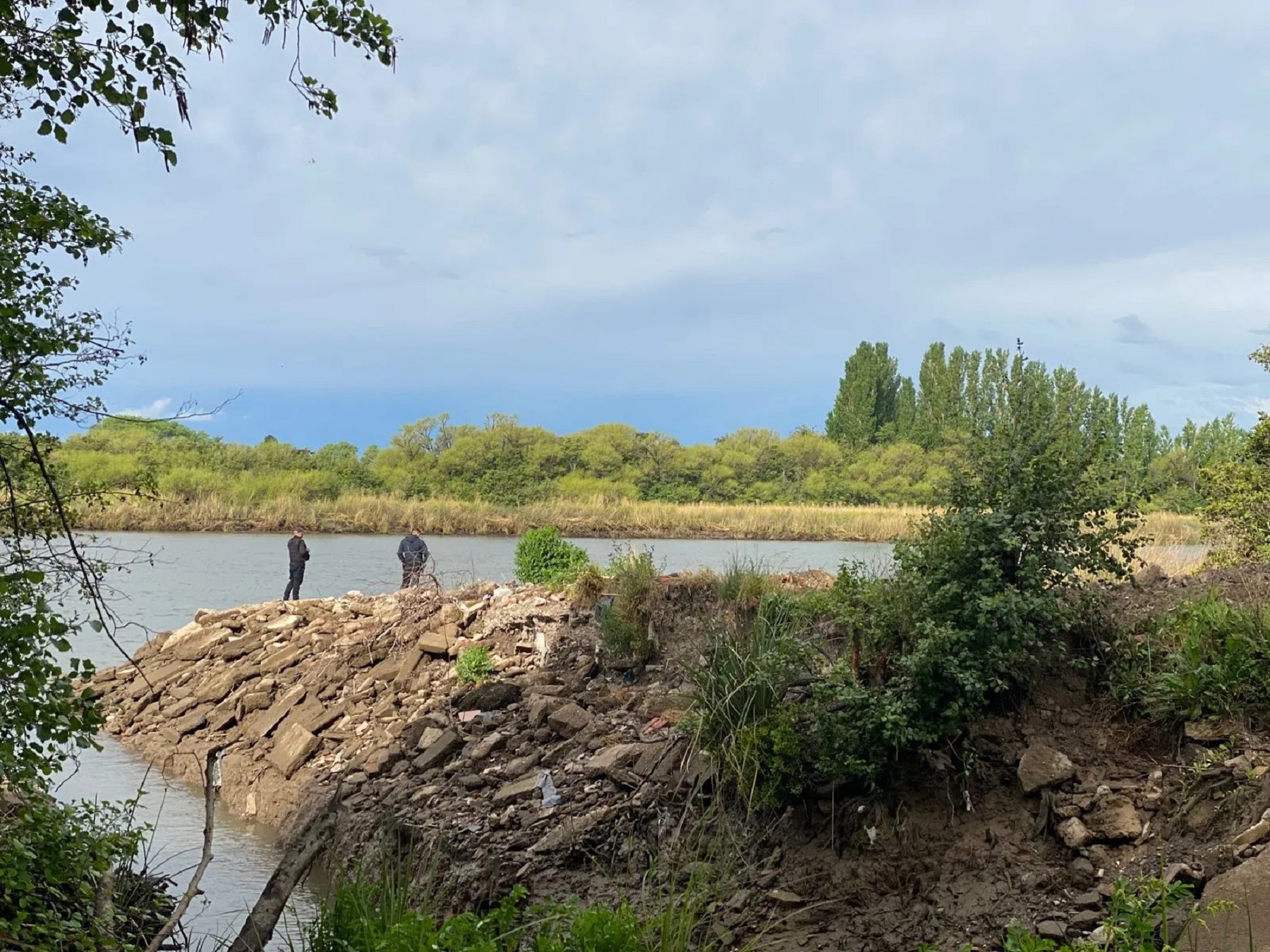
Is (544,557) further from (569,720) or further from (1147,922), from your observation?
(1147,922)

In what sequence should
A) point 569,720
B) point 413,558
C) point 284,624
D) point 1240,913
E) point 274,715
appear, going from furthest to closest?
1. point 413,558
2. point 284,624
3. point 274,715
4. point 569,720
5. point 1240,913

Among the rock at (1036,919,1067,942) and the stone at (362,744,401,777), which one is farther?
the stone at (362,744,401,777)

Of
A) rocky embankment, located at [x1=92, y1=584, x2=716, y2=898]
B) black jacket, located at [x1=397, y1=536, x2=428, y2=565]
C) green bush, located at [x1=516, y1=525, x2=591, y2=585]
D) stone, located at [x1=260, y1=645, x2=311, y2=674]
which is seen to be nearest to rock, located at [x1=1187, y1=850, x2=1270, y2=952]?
rocky embankment, located at [x1=92, y1=584, x2=716, y2=898]

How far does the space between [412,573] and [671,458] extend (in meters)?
51.3

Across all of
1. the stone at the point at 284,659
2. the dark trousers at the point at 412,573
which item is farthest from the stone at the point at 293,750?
the dark trousers at the point at 412,573

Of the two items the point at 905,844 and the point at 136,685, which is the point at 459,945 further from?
the point at 136,685

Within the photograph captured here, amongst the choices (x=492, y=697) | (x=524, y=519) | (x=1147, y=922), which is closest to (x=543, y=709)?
(x=492, y=697)

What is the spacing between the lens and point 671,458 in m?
65.7

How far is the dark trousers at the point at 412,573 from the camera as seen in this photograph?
1461 centimetres

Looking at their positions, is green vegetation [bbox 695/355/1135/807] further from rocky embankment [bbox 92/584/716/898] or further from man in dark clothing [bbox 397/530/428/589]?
man in dark clothing [bbox 397/530/428/589]

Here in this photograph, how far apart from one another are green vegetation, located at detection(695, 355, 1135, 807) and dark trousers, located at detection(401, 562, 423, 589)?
7828mm

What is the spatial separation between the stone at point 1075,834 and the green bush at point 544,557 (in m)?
9.69

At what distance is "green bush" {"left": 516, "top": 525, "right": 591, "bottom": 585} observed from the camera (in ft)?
50.5

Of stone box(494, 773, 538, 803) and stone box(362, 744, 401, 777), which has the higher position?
stone box(494, 773, 538, 803)
